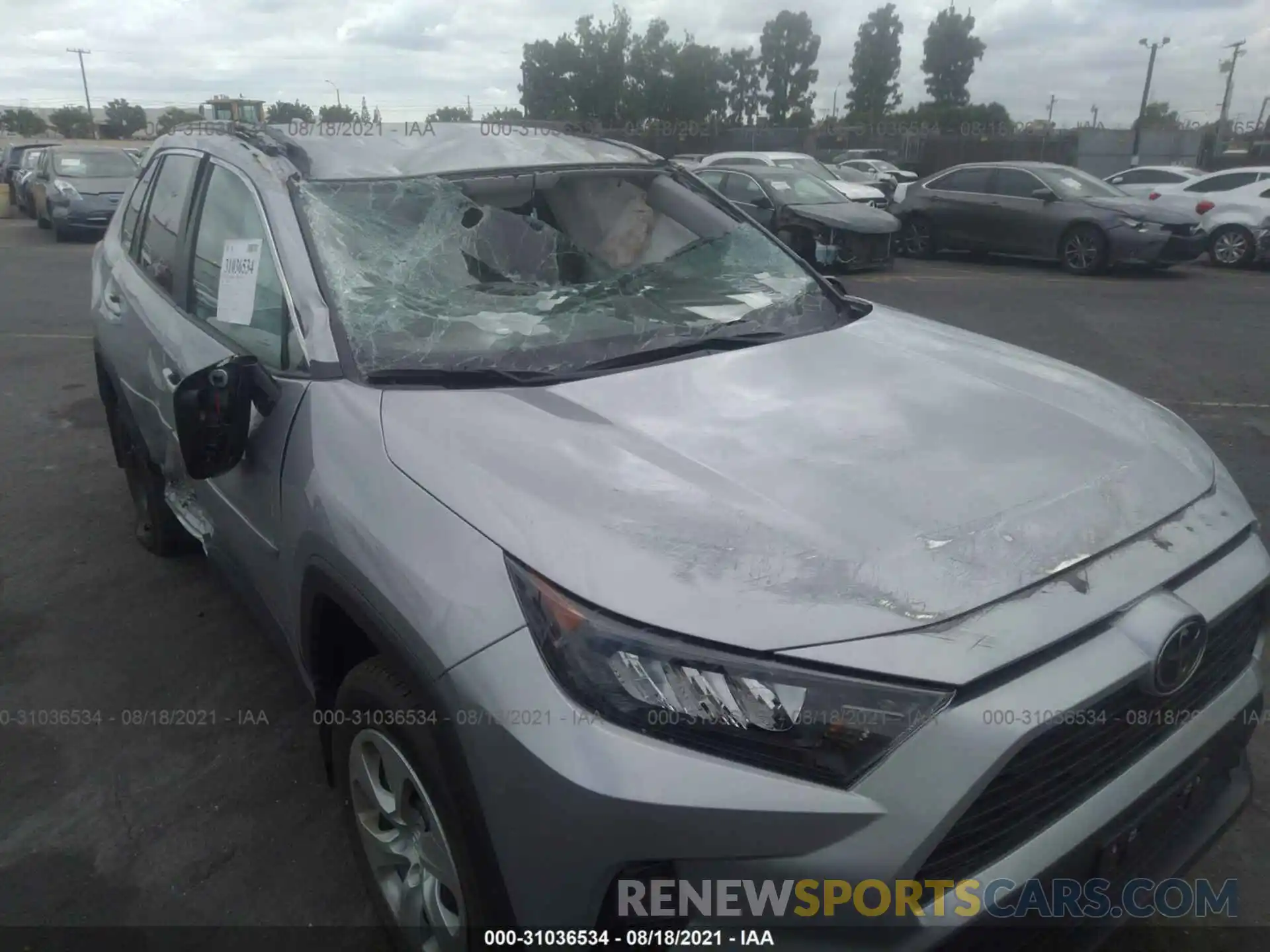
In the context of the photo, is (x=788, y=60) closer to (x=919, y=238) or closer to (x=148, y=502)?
(x=919, y=238)

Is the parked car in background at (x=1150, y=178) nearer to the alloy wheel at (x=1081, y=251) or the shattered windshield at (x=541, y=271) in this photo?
the alloy wheel at (x=1081, y=251)

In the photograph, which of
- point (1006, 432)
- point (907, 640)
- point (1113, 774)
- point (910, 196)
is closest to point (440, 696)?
point (907, 640)

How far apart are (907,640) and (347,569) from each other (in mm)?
1135

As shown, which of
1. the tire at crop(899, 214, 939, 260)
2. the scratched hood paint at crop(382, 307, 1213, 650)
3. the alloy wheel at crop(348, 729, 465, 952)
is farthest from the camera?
the tire at crop(899, 214, 939, 260)

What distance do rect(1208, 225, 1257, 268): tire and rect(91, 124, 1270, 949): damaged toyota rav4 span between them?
553 inches

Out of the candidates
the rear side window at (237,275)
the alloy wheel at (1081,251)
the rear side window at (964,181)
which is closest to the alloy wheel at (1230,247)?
the alloy wheel at (1081,251)

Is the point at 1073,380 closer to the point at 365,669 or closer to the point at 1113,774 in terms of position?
the point at 1113,774

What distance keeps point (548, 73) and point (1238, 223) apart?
41.1m

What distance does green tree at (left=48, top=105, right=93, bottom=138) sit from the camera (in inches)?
2301

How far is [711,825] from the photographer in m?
1.51

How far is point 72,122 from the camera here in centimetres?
6350

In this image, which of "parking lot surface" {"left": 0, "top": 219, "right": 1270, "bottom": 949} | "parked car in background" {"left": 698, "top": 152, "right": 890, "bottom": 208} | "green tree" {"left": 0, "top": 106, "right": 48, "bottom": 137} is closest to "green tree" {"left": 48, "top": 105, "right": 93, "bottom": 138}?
"green tree" {"left": 0, "top": 106, "right": 48, "bottom": 137}

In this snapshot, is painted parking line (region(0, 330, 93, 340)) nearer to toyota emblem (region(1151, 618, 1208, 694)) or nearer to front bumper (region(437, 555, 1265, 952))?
front bumper (region(437, 555, 1265, 952))

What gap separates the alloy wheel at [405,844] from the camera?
6.24ft
